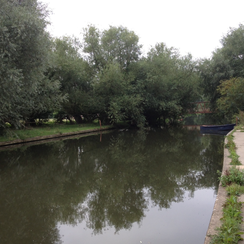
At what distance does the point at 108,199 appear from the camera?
22.9 ft

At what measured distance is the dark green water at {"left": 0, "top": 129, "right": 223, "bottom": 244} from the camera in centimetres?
509

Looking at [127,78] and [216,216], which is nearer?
[216,216]

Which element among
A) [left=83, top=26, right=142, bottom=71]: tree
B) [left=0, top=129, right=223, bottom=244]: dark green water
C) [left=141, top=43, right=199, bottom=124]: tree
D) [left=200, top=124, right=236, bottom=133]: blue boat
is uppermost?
[left=83, top=26, right=142, bottom=71]: tree

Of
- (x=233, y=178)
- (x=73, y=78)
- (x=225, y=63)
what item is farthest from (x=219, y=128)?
(x=233, y=178)

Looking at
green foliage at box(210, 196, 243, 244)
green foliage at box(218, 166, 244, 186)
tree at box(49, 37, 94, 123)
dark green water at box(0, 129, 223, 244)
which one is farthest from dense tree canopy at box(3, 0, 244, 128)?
green foliage at box(210, 196, 243, 244)

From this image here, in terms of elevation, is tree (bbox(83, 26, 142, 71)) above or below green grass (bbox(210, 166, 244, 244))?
above

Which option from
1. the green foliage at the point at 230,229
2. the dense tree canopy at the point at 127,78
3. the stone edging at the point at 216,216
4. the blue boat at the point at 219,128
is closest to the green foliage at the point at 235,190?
the stone edging at the point at 216,216

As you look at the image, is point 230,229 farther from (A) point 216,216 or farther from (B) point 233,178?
(B) point 233,178

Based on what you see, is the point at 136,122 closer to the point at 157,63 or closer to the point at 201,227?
the point at 157,63

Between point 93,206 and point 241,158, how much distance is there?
20.4 feet

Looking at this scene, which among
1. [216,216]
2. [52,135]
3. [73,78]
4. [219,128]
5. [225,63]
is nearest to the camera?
[216,216]

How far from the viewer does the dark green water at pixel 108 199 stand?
5.09 m

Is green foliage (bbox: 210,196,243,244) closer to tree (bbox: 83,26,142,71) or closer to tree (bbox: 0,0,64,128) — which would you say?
tree (bbox: 0,0,64,128)

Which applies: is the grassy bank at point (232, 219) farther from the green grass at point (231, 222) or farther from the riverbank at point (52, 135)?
the riverbank at point (52, 135)
